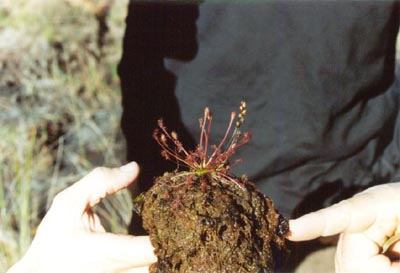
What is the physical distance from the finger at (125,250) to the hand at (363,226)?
0.71 meters

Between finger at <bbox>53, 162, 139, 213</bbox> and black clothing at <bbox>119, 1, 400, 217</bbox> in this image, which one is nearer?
finger at <bbox>53, 162, 139, 213</bbox>

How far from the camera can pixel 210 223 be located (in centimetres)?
182

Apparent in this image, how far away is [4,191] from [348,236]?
2.52 metres

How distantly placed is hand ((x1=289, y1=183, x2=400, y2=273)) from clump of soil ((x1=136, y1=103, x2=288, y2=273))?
15.4 inches

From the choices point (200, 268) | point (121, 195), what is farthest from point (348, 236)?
point (121, 195)

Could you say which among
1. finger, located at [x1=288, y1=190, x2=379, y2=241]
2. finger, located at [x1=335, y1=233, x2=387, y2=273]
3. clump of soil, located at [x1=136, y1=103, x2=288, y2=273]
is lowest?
finger, located at [x1=335, y1=233, x2=387, y2=273]

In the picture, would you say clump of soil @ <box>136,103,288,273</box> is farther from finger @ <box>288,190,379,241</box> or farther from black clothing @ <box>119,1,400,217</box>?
black clothing @ <box>119,1,400,217</box>

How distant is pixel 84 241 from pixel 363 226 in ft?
4.37

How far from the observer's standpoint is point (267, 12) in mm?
2719

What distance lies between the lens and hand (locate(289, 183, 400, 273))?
7.57 ft

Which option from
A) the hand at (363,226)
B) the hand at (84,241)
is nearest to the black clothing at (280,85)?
the hand at (363,226)

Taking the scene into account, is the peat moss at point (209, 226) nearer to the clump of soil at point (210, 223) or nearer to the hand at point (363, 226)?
the clump of soil at point (210, 223)

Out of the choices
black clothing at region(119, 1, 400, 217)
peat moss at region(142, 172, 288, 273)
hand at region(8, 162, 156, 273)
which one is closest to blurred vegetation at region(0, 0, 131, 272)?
black clothing at region(119, 1, 400, 217)

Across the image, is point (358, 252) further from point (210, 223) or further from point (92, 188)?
point (92, 188)
